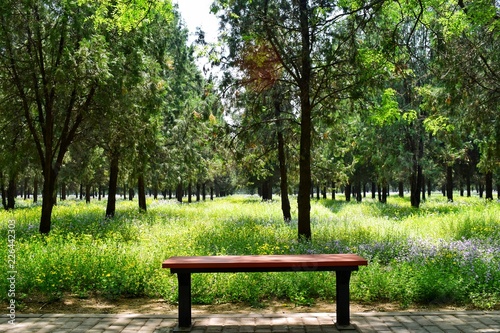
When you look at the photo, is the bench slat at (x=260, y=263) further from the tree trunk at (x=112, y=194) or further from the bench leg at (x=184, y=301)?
the tree trunk at (x=112, y=194)

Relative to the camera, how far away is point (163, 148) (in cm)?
2197

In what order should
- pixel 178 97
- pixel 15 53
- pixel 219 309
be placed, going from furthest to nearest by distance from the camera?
1. pixel 178 97
2. pixel 15 53
3. pixel 219 309

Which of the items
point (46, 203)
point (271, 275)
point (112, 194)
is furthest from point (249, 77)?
point (112, 194)

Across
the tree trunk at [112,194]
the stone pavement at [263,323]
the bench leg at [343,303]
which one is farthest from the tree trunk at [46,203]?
the bench leg at [343,303]

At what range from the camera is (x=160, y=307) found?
680 centimetres

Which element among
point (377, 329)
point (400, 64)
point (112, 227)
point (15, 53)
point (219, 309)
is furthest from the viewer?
point (112, 227)

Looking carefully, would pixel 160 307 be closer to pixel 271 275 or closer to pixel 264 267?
pixel 271 275

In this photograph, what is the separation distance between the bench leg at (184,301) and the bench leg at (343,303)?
6.64 feet

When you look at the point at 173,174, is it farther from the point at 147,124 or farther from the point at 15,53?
the point at 15,53

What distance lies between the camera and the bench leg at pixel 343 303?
5582 millimetres

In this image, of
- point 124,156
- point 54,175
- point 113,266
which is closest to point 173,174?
point 124,156

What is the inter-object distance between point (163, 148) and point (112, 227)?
8393 mm

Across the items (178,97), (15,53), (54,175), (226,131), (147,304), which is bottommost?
(147,304)

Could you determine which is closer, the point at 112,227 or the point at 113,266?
the point at 113,266
